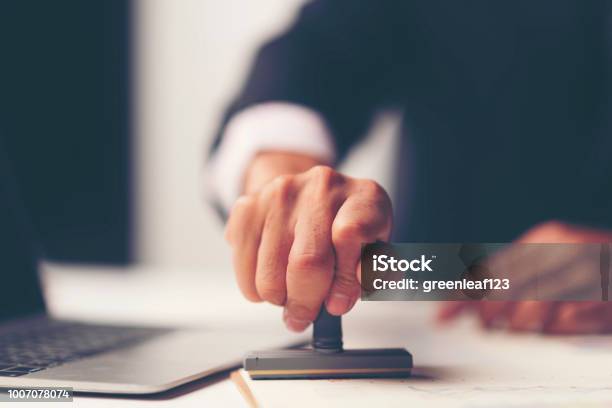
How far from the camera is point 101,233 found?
1.86 metres

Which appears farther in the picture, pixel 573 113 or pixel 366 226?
pixel 573 113

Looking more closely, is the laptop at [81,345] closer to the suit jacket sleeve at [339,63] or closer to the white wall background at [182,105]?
the suit jacket sleeve at [339,63]

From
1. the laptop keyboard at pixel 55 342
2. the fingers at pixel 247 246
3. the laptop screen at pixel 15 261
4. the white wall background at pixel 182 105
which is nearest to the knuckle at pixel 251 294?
the fingers at pixel 247 246

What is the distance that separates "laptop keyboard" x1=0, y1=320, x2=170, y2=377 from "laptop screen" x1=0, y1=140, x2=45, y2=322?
28 mm

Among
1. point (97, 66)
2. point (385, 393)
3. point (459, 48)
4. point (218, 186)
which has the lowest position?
point (385, 393)

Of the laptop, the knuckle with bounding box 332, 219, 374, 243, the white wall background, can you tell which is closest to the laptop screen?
the laptop

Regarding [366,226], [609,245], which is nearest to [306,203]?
[366,226]

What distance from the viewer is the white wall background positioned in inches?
73.0

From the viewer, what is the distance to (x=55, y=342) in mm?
437

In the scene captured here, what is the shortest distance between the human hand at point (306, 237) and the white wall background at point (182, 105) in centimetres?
149

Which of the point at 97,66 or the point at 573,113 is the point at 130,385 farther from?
the point at 97,66

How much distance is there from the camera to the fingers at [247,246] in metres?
0.38

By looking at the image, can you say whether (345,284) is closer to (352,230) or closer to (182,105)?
(352,230)

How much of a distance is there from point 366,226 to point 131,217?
1.68 meters
